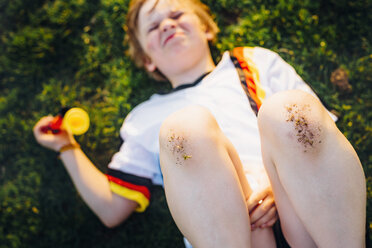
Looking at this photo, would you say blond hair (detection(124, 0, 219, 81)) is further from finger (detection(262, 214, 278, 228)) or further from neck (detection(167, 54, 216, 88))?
finger (detection(262, 214, 278, 228))

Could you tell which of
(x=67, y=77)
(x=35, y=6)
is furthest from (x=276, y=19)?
(x=35, y=6)

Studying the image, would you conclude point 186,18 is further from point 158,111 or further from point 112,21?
point 112,21

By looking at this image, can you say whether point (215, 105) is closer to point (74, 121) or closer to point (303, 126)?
point (303, 126)

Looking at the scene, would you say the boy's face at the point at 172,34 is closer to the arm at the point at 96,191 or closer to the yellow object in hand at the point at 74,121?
the yellow object in hand at the point at 74,121

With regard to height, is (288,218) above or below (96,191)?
above

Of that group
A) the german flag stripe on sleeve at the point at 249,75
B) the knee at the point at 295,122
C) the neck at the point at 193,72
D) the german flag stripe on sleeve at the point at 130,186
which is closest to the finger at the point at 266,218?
the knee at the point at 295,122

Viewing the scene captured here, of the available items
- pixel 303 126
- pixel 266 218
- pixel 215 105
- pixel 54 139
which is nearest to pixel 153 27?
pixel 215 105
